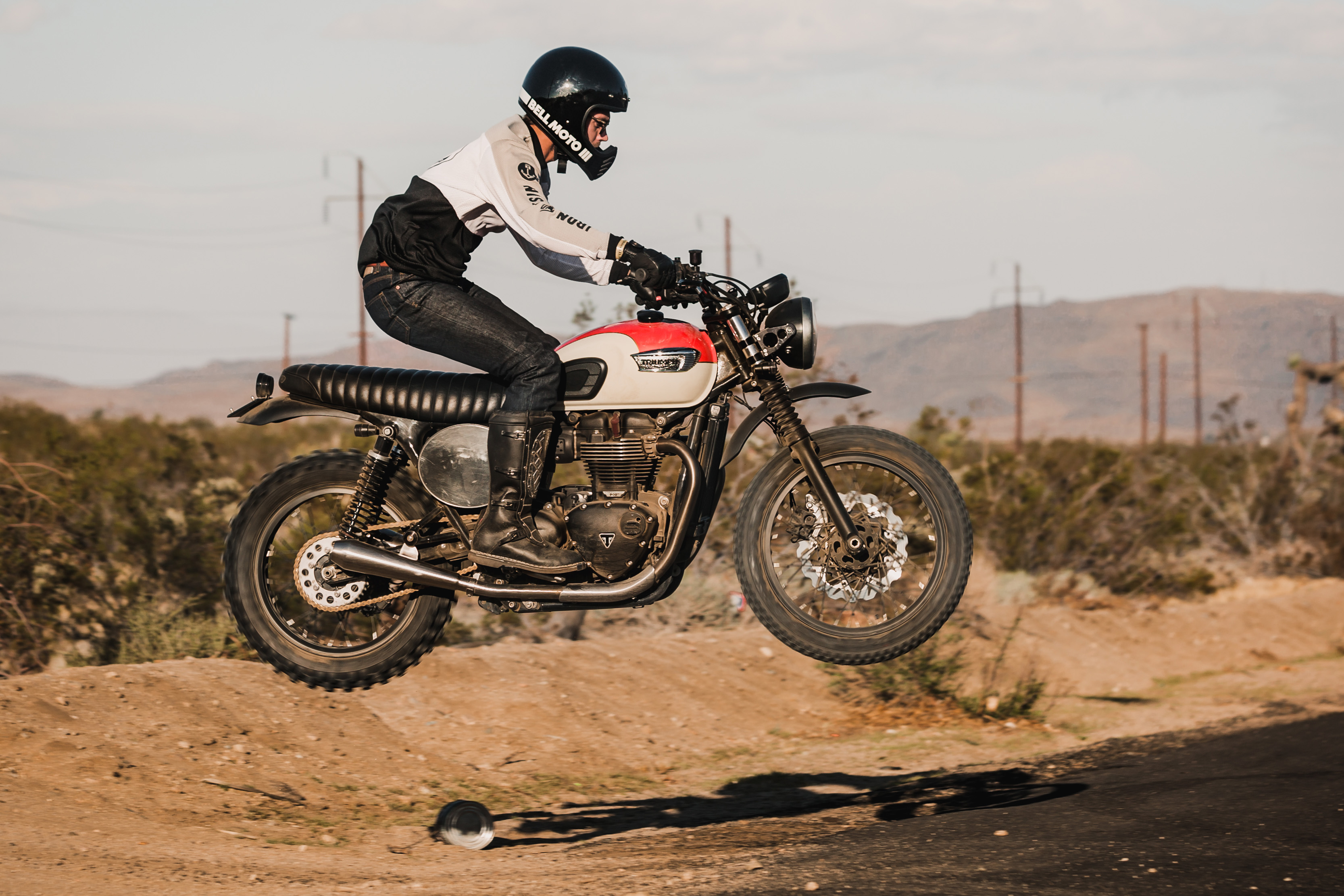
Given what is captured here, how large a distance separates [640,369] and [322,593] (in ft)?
6.55

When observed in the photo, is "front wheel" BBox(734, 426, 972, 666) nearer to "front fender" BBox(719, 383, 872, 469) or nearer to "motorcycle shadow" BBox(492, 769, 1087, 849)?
"front fender" BBox(719, 383, 872, 469)

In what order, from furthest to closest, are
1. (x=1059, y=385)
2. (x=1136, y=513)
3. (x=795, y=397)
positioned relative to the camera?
(x=1059, y=385) → (x=1136, y=513) → (x=795, y=397)

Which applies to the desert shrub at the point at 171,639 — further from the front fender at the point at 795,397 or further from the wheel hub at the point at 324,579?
the front fender at the point at 795,397

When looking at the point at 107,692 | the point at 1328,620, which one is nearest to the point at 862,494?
the point at 107,692

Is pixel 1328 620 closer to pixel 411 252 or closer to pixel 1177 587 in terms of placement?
pixel 1177 587

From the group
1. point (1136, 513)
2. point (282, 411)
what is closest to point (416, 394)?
point (282, 411)

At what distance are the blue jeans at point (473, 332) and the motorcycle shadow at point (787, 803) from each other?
11.7 feet

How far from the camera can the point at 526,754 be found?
33.1 feet

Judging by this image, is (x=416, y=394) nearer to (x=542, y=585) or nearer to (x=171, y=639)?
(x=542, y=585)

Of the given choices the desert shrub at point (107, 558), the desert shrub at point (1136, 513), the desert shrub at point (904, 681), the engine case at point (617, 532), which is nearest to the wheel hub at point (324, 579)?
the engine case at point (617, 532)

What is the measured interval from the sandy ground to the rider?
2092mm

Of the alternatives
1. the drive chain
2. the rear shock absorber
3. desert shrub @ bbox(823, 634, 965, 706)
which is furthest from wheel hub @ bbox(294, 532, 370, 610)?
desert shrub @ bbox(823, 634, 965, 706)

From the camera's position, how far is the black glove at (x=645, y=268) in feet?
18.4

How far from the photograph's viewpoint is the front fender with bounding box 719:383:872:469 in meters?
5.90
